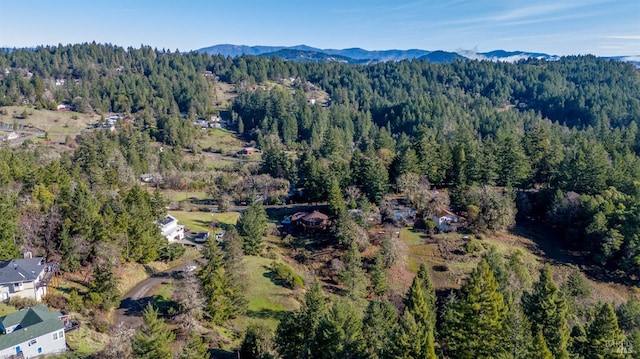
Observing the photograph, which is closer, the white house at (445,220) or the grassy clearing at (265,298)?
the grassy clearing at (265,298)

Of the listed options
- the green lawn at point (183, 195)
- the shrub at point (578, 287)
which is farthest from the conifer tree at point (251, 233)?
the shrub at point (578, 287)

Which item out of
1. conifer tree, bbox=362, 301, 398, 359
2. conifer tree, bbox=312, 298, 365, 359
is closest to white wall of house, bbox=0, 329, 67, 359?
conifer tree, bbox=312, 298, 365, 359

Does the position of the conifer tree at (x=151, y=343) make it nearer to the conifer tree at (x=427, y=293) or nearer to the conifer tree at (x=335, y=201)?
the conifer tree at (x=427, y=293)

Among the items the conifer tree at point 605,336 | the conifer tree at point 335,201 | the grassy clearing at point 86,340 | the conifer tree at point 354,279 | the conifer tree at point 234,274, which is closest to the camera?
the conifer tree at point 605,336

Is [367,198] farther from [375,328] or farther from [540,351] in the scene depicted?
[540,351]

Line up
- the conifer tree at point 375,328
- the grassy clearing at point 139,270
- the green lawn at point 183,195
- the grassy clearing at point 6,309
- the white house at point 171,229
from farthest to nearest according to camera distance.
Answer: the green lawn at point 183,195, the white house at point 171,229, the grassy clearing at point 139,270, the grassy clearing at point 6,309, the conifer tree at point 375,328
